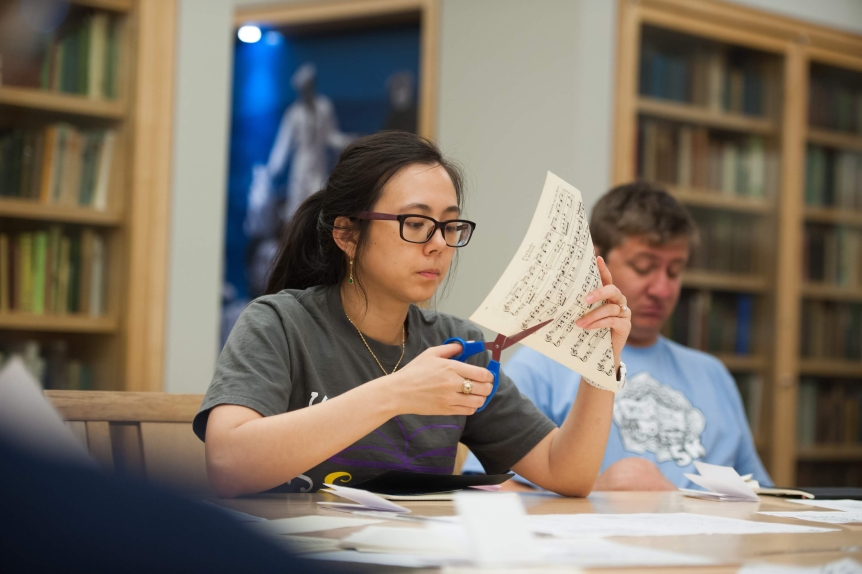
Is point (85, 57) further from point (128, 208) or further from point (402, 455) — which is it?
point (402, 455)

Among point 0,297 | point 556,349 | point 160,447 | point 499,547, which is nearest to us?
point 499,547

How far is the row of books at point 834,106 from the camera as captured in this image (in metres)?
3.65

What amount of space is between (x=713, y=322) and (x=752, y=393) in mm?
339

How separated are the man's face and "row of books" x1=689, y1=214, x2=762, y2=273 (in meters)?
1.50

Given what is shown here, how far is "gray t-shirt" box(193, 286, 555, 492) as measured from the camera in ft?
3.77

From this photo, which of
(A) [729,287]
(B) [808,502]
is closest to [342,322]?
(B) [808,502]

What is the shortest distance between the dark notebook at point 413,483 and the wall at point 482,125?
1.75 metres

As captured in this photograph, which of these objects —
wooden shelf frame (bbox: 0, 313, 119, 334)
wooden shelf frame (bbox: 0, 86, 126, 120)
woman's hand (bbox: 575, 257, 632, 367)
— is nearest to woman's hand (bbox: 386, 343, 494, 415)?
woman's hand (bbox: 575, 257, 632, 367)

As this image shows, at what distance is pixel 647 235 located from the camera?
198cm

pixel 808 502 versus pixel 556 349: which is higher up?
pixel 556 349

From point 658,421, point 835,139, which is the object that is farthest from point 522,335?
point 835,139

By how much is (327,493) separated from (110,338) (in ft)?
6.10

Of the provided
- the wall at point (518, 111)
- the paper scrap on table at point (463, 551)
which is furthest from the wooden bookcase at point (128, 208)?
the paper scrap on table at point (463, 551)

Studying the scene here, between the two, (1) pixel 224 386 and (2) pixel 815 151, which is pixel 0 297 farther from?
(2) pixel 815 151
